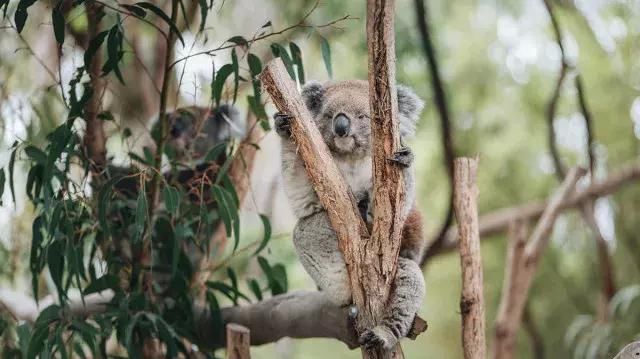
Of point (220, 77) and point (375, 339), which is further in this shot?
point (220, 77)

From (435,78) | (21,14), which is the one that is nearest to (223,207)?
(21,14)

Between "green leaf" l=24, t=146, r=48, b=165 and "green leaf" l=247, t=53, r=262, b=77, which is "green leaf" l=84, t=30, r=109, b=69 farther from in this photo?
"green leaf" l=247, t=53, r=262, b=77

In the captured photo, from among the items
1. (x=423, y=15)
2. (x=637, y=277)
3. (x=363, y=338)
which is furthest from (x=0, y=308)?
(x=637, y=277)

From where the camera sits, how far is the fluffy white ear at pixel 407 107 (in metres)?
2.94

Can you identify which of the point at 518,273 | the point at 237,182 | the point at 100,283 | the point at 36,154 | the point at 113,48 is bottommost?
the point at 518,273

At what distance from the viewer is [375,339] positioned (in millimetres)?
2248

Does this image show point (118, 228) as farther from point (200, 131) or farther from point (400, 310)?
point (400, 310)

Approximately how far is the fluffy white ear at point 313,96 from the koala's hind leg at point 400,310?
70 cm

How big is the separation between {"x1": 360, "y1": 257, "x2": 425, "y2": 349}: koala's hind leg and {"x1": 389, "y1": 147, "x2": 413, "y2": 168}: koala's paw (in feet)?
1.45

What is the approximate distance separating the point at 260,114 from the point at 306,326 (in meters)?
0.88

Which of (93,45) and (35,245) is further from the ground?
(93,45)

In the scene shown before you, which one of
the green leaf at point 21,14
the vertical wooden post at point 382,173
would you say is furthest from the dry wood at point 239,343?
the green leaf at point 21,14

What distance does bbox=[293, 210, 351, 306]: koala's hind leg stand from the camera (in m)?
2.75

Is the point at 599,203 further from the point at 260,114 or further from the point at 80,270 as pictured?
the point at 80,270
